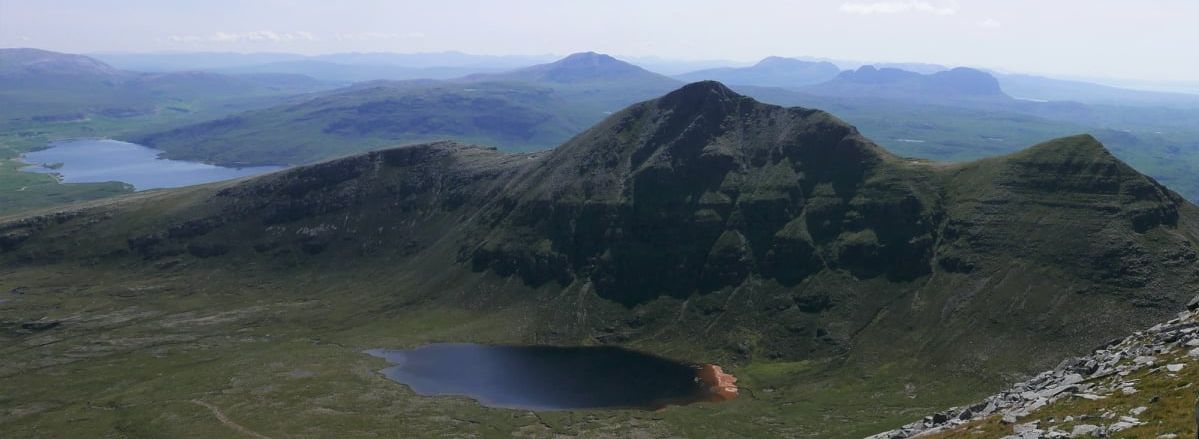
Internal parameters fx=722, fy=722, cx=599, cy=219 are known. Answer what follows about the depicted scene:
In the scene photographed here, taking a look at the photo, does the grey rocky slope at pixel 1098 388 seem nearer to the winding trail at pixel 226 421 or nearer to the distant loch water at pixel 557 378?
the distant loch water at pixel 557 378

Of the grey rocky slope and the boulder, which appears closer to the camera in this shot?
the boulder

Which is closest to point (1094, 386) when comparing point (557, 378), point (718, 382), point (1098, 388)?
point (1098, 388)

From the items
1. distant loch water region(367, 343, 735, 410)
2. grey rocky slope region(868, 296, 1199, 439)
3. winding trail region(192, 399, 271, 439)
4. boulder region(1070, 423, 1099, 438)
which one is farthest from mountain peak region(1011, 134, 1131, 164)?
winding trail region(192, 399, 271, 439)

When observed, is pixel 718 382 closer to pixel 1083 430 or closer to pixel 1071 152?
pixel 1071 152

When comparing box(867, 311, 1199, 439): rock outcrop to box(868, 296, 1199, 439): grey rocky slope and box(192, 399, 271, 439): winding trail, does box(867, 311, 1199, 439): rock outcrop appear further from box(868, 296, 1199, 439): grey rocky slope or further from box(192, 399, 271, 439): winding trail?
box(192, 399, 271, 439): winding trail

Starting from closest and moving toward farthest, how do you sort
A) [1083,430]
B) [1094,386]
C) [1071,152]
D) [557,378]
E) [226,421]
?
[1083,430]
[1094,386]
[226,421]
[557,378]
[1071,152]

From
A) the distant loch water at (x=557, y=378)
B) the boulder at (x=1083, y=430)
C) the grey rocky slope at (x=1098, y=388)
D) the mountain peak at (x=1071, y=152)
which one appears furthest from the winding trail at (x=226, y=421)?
the mountain peak at (x=1071, y=152)

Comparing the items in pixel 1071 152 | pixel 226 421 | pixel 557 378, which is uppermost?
pixel 1071 152

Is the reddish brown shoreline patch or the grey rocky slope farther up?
the grey rocky slope

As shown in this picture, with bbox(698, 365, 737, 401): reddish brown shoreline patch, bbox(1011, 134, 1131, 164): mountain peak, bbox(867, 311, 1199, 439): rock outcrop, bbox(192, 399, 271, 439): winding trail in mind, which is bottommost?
bbox(192, 399, 271, 439): winding trail
